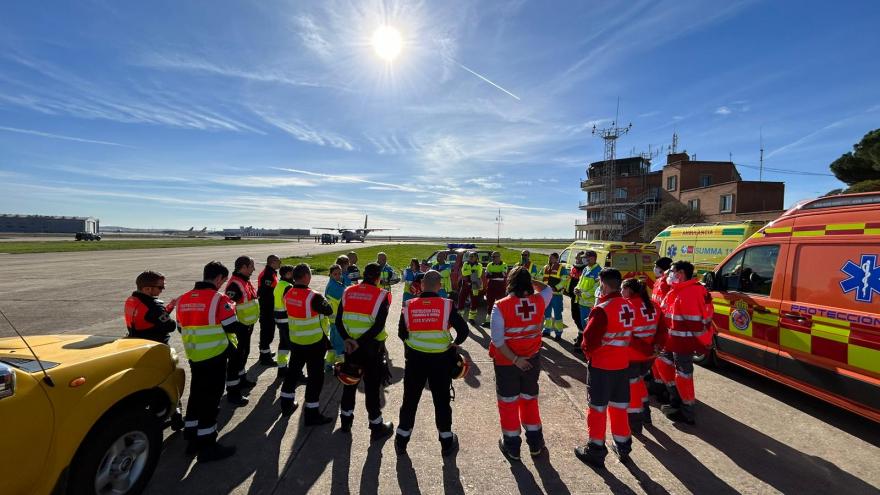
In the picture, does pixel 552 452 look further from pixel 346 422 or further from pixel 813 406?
pixel 813 406

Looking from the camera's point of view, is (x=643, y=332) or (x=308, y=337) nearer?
(x=643, y=332)

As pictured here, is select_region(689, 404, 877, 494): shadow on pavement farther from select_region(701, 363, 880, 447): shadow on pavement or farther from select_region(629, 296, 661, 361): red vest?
select_region(629, 296, 661, 361): red vest

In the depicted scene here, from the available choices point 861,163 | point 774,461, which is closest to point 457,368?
point 774,461

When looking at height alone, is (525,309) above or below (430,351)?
above

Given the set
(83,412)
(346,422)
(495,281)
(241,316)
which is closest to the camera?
(83,412)

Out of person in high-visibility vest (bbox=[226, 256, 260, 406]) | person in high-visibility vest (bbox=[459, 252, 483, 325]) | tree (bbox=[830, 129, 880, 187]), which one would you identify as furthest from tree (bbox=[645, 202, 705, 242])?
person in high-visibility vest (bbox=[226, 256, 260, 406])

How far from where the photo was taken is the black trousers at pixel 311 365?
440cm

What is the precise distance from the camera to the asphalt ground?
3385 mm

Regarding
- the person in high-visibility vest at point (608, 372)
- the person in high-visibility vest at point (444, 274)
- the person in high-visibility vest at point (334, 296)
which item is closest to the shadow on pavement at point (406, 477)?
the person in high-visibility vest at point (608, 372)

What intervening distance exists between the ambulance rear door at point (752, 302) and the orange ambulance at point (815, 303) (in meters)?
0.01

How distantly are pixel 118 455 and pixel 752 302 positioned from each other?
25.5 ft

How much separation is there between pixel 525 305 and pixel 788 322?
13.3ft

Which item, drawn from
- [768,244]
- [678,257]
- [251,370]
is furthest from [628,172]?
[251,370]

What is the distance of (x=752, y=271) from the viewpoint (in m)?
5.84
